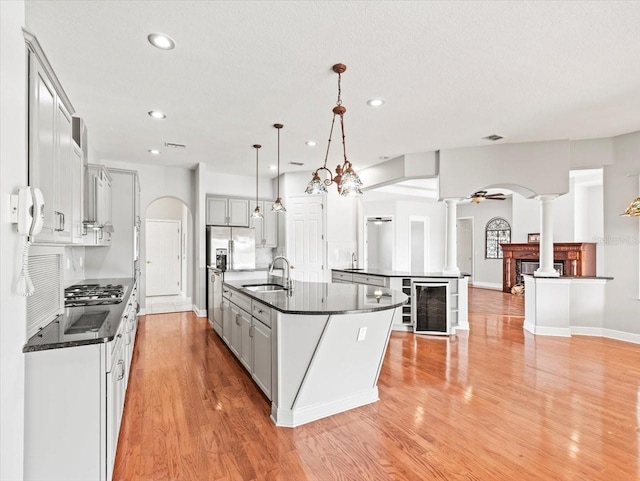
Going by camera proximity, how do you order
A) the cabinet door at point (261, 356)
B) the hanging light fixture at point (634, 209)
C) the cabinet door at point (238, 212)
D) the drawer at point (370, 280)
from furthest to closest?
the cabinet door at point (238, 212) → the drawer at point (370, 280) → the hanging light fixture at point (634, 209) → the cabinet door at point (261, 356)

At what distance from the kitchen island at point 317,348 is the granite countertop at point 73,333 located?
3.38 feet

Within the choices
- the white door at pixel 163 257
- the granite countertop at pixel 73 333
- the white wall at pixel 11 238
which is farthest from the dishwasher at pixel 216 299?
the white door at pixel 163 257

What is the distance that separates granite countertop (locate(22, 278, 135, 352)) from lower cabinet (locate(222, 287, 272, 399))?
103cm

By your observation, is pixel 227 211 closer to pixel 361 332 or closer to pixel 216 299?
pixel 216 299

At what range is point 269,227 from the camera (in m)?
7.16

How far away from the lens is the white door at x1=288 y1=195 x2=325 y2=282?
21.7 ft

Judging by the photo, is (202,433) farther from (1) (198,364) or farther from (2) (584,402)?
(2) (584,402)

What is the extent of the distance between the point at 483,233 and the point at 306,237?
658 centimetres

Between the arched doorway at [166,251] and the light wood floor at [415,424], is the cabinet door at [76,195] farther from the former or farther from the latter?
the arched doorway at [166,251]

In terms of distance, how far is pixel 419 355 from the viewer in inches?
162

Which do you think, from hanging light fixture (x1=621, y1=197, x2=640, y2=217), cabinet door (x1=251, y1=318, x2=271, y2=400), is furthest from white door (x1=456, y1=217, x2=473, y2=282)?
cabinet door (x1=251, y1=318, x2=271, y2=400)

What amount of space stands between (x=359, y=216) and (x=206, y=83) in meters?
4.27

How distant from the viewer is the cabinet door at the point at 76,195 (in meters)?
2.21

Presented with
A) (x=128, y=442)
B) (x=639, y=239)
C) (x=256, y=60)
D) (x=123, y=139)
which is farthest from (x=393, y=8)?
(x=639, y=239)
